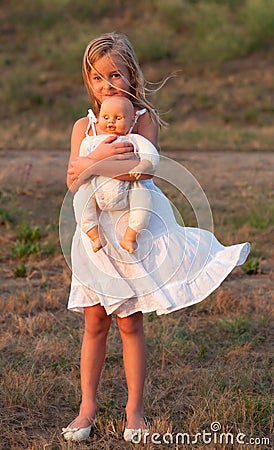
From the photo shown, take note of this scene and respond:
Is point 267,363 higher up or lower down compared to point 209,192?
lower down

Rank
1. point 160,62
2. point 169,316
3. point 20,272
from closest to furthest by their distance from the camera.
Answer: point 169,316
point 20,272
point 160,62

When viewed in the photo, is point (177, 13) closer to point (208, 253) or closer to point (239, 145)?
point (239, 145)

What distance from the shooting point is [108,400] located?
385 cm

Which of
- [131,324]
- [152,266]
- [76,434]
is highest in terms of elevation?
[152,266]

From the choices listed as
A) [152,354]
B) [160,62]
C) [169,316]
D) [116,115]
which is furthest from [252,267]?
[160,62]

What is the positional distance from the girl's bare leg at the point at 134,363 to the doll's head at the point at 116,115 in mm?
788

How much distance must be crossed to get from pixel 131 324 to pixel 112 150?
0.75 metres

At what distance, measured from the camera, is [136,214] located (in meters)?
3.15

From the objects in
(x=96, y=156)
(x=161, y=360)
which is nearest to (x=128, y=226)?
(x=96, y=156)

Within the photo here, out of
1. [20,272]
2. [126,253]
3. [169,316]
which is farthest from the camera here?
[20,272]

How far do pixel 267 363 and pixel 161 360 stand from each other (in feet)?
1.89

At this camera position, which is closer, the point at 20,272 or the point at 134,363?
the point at 134,363

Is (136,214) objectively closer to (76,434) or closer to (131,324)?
(131,324)

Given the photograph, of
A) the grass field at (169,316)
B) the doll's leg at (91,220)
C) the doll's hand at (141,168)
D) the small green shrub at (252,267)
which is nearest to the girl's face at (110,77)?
the doll's hand at (141,168)
